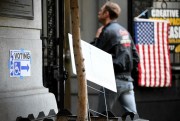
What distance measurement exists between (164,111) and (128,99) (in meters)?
3.35

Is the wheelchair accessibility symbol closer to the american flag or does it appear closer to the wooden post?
the wooden post

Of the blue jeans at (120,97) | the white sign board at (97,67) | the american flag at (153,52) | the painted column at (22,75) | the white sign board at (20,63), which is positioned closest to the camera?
the white sign board at (97,67)

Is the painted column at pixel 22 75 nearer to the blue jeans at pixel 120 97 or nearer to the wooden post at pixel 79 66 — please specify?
the wooden post at pixel 79 66

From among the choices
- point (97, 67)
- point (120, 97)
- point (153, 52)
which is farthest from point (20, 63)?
point (153, 52)

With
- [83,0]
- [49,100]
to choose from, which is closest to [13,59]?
[49,100]

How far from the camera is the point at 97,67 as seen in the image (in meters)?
4.30

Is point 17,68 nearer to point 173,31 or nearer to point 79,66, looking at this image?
point 79,66

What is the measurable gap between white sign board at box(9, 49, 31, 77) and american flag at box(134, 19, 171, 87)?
5023mm

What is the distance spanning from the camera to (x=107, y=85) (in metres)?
4.28

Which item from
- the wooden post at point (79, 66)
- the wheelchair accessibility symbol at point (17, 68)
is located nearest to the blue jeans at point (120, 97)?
the wheelchair accessibility symbol at point (17, 68)

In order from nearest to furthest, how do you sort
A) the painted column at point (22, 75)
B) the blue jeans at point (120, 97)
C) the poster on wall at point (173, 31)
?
the painted column at point (22, 75) < the blue jeans at point (120, 97) < the poster on wall at point (173, 31)

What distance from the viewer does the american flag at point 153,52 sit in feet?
32.1

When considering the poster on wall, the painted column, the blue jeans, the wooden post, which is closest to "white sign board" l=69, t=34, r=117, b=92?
the wooden post

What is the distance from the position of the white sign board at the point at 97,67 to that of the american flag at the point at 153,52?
5.33 metres
